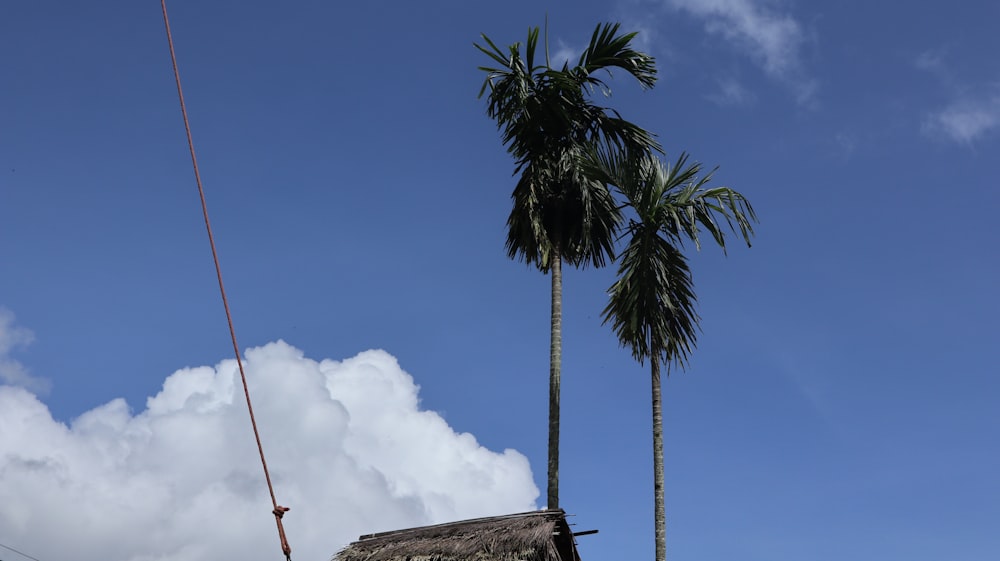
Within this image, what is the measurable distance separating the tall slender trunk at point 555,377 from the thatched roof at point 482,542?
4426 mm

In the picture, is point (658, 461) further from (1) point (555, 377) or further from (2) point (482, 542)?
(2) point (482, 542)

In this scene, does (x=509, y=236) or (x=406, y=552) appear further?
(x=509, y=236)

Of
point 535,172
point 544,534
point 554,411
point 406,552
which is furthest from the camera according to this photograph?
point 535,172

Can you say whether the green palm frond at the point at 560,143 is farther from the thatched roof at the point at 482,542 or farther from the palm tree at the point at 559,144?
the thatched roof at the point at 482,542

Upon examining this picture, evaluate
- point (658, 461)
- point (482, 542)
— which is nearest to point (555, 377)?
point (658, 461)

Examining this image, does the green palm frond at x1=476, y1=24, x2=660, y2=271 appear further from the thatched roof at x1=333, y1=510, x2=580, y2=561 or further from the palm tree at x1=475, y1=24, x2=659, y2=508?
the thatched roof at x1=333, y1=510, x2=580, y2=561

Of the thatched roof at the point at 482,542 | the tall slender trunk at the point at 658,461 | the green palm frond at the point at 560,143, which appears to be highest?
the green palm frond at the point at 560,143

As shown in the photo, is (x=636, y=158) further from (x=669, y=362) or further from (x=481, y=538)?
(x=481, y=538)

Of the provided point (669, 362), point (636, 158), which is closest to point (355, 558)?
point (669, 362)

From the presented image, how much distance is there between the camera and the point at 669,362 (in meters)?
26.6

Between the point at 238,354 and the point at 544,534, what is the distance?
31.7 ft

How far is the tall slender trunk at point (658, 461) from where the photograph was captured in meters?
24.4

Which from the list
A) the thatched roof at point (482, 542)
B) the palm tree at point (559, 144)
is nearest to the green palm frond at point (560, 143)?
the palm tree at point (559, 144)

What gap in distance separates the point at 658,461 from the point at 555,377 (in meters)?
3.45
